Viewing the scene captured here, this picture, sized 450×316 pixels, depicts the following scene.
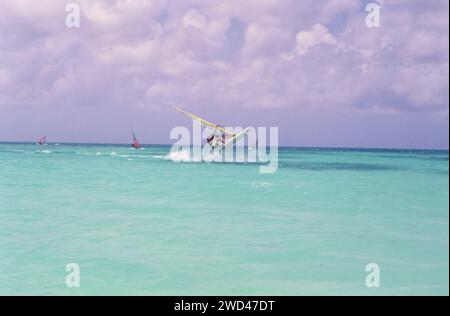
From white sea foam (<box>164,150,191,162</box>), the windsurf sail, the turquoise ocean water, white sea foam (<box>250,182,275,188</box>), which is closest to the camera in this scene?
the turquoise ocean water

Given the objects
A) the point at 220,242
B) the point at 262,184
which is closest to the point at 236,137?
the point at 262,184

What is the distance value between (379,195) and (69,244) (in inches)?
537

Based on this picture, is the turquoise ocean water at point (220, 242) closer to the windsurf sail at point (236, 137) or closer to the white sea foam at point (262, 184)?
the white sea foam at point (262, 184)

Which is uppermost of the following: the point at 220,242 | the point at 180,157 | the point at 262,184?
the point at 180,157

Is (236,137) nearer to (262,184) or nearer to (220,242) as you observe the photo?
(262,184)

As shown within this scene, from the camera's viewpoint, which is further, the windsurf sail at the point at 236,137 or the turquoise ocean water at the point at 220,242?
the windsurf sail at the point at 236,137

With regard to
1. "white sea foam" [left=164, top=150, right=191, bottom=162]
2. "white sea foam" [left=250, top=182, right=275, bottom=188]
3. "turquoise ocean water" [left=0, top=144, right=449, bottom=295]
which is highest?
"white sea foam" [left=164, top=150, right=191, bottom=162]

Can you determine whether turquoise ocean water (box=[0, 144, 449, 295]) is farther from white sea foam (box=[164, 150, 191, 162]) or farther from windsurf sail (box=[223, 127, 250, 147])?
white sea foam (box=[164, 150, 191, 162])

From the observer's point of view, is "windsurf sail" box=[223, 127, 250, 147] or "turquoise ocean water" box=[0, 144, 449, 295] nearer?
"turquoise ocean water" box=[0, 144, 449, 295]

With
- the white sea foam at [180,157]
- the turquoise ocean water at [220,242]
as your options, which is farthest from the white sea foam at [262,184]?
the white sea foam at [180,157]

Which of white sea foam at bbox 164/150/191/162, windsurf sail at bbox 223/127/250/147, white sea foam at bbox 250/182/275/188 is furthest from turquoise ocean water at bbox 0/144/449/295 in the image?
white sea foam at bbox 164/150/191/162

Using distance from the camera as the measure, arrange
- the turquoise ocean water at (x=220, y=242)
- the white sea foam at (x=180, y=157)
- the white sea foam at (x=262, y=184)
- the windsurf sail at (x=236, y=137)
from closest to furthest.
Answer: the turquoise ocean water at (x=220, y=242)
the white sea foam at (x=262, y=184)
the windsurf sail at (x=236, y=137)
the white sea foam at (x=180, y=157)

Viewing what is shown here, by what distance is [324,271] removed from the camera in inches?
303

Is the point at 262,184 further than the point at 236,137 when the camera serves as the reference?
No
